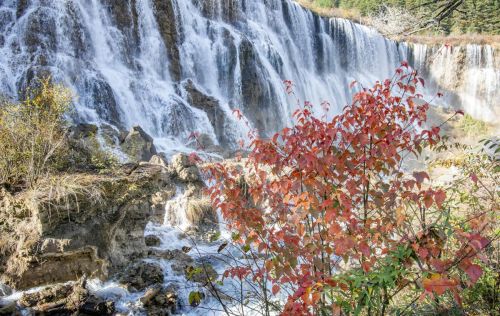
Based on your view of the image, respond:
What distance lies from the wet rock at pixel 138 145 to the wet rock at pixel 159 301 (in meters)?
5.95

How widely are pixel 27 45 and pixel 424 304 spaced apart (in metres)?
15.7

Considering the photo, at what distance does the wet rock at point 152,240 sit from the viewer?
27.3 ft

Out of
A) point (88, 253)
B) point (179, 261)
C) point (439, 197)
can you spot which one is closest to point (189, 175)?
point (179, 261)

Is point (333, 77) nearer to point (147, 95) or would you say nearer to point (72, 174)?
point (147, 95)

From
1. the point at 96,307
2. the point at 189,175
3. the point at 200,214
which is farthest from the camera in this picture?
the point at 189,175

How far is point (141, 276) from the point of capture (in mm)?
6734

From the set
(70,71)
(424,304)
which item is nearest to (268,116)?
(70,71)

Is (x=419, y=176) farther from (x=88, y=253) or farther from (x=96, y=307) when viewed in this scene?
(x=88, y=253)

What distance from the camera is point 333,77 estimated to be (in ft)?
99.7

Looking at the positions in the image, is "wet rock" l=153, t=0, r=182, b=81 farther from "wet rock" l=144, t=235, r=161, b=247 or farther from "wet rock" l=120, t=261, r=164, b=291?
"wet rock" l=120, t=261, r=164, b=291

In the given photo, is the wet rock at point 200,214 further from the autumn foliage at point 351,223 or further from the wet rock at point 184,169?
the autumn foliage at point 351,223

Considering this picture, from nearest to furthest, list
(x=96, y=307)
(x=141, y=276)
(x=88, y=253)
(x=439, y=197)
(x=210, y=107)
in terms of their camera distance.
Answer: (x=439, y=197) → (x=96, y=307) → (x=88, y=253) → (x=141, y=276) → (x=210, y=107)

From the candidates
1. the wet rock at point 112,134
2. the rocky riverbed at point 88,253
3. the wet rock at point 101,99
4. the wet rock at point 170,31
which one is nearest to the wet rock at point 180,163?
the wet rock at point 112,134

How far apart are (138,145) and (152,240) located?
4757 mm
